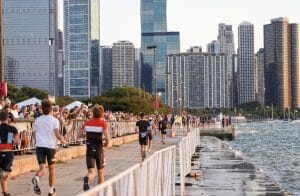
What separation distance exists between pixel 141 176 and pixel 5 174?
17.3 feet

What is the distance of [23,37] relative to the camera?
19512cm

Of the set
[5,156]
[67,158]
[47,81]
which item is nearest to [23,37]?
[47,81]

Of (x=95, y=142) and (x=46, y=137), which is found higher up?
(x=46, y=137)

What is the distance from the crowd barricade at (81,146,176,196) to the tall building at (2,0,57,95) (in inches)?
6051

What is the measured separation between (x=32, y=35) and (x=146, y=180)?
579 ft

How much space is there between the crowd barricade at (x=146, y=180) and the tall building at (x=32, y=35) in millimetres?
153694

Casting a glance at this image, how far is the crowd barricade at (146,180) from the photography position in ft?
19.2

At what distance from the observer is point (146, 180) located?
859 cm

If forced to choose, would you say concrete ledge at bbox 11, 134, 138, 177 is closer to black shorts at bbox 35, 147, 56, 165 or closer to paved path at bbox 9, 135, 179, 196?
paved path at bbox 9, 135, 179, 196

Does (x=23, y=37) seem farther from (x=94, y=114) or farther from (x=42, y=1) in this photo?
(x=94, y=114)

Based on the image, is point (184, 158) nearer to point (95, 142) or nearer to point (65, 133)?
point (95, 142)

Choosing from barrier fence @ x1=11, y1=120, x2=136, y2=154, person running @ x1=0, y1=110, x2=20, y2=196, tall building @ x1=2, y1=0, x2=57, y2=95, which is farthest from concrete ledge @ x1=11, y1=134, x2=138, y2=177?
tall building @ x1=2, y1=0, x2=57, y2=95

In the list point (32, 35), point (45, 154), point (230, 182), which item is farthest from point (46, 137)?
point (32, 35)

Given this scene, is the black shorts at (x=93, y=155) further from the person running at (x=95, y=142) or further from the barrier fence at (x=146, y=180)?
the barrier fence at (x=146, y=180)
